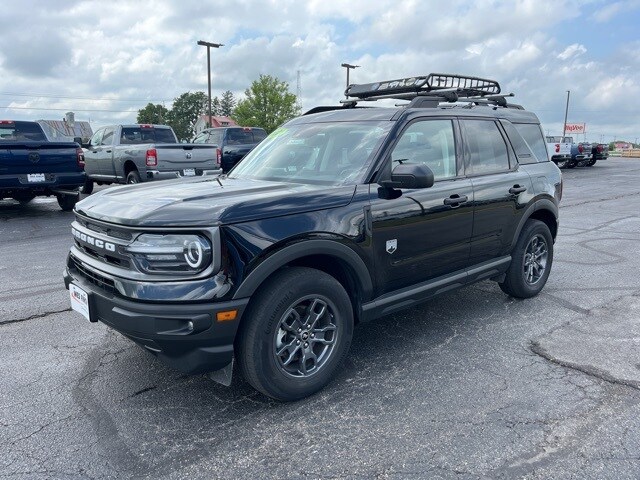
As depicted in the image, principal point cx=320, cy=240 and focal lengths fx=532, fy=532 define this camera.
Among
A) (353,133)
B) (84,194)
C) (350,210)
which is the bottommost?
(84,194)

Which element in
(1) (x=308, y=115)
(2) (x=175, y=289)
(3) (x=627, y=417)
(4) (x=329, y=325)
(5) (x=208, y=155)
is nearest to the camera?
(2) (x=175, y=289)

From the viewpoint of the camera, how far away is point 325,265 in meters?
3.44

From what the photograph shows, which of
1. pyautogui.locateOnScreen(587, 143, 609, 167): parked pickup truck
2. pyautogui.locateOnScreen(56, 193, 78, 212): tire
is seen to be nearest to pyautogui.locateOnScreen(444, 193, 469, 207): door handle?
pyautogui.locateOnScreen(56, 193, 78, 212): tire

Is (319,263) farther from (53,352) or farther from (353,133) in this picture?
(53,352)

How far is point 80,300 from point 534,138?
4458 mm

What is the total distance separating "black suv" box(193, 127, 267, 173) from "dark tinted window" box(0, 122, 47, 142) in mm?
5094

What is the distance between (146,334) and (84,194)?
13.3m

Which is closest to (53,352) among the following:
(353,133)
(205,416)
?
(205,416)

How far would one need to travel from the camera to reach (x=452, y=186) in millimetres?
4133

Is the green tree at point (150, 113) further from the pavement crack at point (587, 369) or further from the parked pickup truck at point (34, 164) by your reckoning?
the pavement crack at point (587, 369)

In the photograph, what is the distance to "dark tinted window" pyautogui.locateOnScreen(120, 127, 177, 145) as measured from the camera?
44.4 feet

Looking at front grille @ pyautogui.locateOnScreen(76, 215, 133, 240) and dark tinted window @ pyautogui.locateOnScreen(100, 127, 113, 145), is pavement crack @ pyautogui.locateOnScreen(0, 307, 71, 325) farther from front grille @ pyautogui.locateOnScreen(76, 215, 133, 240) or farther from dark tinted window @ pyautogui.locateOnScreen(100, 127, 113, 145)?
dark tinted window @ pyautogui.locateOnScreen(100, 127, 113, 145)

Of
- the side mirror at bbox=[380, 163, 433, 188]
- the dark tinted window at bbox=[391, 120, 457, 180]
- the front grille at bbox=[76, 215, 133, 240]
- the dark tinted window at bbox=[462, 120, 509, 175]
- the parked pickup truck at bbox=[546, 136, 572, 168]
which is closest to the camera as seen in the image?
the front grille at bbox=[76, 215, 133, 240]

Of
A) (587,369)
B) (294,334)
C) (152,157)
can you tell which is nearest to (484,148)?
(587,369)
